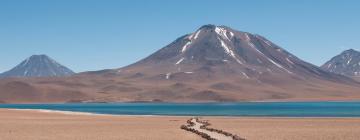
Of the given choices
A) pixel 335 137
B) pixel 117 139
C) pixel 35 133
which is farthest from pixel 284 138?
pixel 35 133

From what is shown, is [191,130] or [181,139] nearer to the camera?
[181,139]

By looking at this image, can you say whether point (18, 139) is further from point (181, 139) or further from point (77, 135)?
point (181, 139)

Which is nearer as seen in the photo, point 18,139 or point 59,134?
point 18,139

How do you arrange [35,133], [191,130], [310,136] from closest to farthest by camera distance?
[310,136]
[35,133]
[191,130]

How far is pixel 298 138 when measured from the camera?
1854 inches

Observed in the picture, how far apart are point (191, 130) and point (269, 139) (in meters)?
12.6

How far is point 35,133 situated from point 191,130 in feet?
45.0

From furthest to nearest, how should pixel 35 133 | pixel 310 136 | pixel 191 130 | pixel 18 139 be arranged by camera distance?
pixel 191 130
pixel 35 133
pixel 310 136
pixel 18 139

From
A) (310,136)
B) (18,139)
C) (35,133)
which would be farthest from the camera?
(35,133)

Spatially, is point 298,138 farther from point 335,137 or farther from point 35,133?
point 35,133

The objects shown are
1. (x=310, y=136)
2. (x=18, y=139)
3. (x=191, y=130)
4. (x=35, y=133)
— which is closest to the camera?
(x=18, y=139)

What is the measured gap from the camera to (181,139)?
154ft

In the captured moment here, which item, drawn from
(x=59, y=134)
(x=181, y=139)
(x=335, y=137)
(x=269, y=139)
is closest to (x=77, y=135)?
(x=59, y=134)

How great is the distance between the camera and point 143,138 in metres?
47.7
